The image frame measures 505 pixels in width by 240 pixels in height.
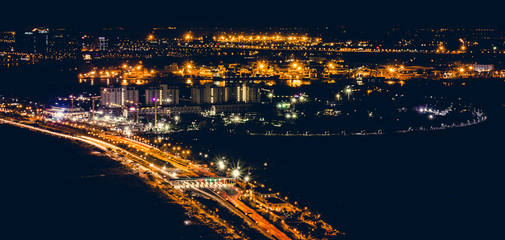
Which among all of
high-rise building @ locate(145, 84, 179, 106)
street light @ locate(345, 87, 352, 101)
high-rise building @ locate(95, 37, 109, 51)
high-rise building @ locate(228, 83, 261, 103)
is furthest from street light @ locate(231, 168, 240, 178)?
high-rise building @ locate(95, 37, 109, 51)

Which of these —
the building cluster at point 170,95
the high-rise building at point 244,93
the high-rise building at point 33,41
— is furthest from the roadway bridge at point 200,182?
the high-rise building at point 33,41

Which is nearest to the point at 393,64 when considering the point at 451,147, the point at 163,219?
the point at 451,147

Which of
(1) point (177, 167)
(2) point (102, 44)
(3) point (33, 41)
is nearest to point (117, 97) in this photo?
(1) point (177, 167)

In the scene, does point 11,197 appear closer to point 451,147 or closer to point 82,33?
point 451,147

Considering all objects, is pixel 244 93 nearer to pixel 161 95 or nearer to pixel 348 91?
pixel 161 95

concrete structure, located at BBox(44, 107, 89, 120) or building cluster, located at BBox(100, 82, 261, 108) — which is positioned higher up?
building cluster, located at BBox(100, 82, 261, 108)

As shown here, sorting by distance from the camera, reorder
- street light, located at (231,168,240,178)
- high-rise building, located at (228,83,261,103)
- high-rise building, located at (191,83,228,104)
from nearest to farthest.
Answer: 1. street light, located at (231,168,240,178)
2. high-rise building, located at (191,83,228,104)
3. high-rise building, located at (228,83,261,103)

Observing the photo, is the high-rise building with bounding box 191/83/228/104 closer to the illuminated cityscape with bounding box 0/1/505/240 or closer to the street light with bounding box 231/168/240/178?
the illuminated cityscape with bounding box 0/1/505/240
